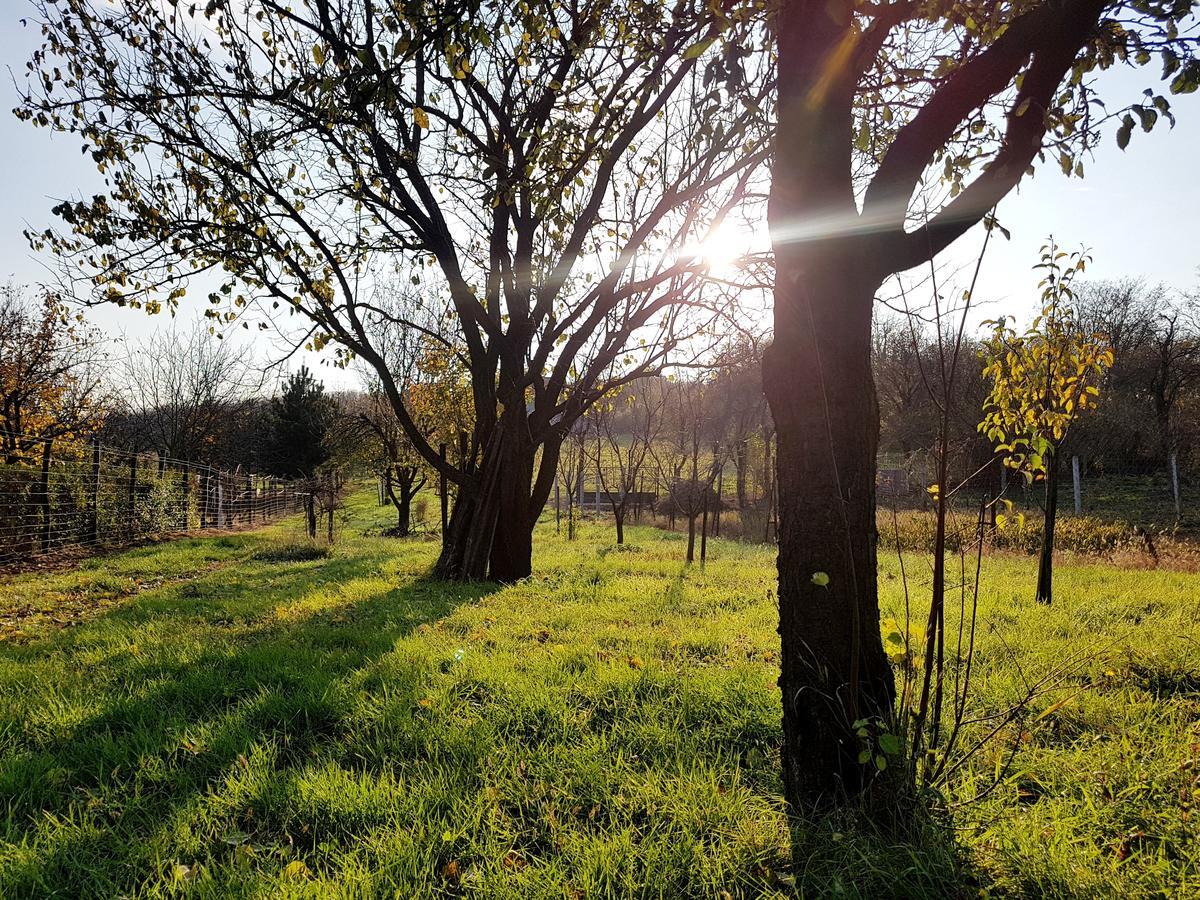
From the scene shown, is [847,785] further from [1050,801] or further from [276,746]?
[276,746]

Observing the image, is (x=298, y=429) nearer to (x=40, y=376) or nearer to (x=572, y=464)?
(x=40, y=376)

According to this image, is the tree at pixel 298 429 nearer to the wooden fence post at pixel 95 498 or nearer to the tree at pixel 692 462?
the wooden fence post at pixel 95 498

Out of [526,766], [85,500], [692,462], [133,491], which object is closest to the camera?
[526,766]

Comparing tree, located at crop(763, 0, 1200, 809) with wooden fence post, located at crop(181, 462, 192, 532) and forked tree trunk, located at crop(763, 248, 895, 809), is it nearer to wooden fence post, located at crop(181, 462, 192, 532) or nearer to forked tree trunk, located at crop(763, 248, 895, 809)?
forked tree trunk, located at crop(763, 248, 895, 809)

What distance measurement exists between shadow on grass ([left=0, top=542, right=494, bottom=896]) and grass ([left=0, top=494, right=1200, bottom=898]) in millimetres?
16

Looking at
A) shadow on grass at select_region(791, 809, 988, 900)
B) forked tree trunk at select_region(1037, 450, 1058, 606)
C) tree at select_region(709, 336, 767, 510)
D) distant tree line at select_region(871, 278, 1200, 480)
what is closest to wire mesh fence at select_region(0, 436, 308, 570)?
shadow on grass at select_region(791, 809, 988, 900)

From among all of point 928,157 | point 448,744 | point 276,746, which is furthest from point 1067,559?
point 276,746

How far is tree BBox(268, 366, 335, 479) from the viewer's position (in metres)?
29.9

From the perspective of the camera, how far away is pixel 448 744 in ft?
8.78

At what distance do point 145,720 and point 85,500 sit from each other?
12.8 metres

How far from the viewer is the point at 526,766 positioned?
2500mm

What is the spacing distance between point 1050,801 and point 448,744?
259cm

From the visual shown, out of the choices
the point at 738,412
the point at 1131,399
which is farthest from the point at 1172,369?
the point at 738,412

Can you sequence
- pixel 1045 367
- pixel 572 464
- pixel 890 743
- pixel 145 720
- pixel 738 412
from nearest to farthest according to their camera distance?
pixel 890 743
pixel 145 720
pixel 1045 367
pixel 572 464
pixel 738 412
